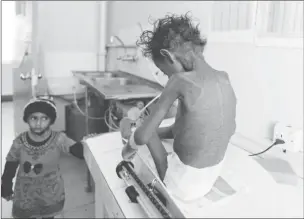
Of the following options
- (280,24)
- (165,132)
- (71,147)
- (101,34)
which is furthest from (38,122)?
(101,34)

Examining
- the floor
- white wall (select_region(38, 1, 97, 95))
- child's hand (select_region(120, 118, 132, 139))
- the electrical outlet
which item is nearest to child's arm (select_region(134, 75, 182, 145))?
child's hand (select_region(120, 118, 132, 139))

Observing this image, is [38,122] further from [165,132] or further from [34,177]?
[165,132]

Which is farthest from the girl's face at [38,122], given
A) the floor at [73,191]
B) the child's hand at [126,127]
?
the child's hand at [126,127]

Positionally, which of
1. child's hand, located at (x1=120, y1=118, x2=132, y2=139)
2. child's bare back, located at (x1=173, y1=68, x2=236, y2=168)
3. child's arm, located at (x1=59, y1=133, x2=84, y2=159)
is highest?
child's bare back, located at (x1=173, y1=68, x2=236, y2=168)

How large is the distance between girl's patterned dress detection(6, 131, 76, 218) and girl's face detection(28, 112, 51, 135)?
7 cm

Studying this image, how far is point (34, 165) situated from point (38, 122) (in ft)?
0.74

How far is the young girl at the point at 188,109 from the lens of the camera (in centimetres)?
62

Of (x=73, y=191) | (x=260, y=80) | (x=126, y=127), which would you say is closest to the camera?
(x=126, y=127)

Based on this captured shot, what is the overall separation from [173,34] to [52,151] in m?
1.15

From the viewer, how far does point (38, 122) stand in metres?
1.46

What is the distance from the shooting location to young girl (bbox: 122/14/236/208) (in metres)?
0.62

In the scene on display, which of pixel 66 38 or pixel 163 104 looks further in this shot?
pixel 66 38

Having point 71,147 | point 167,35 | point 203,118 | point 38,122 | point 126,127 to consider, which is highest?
point 167,35

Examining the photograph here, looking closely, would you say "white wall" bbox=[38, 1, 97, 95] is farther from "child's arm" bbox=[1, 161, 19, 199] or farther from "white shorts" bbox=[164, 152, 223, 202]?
"white shorts" bbox=[164, 152, 223, 202]
